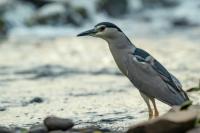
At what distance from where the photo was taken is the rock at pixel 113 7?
24.1 metres

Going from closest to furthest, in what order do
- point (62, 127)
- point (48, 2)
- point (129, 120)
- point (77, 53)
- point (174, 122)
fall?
1. point (174, 122)
2. point (62, 127)
3. point (129, 120)
4. point (77, 53)
5. point (48, 2)

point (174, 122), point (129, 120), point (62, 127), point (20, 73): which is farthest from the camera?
point (20, 73)

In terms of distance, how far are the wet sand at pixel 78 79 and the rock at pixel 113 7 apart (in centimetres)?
517

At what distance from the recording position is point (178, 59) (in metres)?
14.5

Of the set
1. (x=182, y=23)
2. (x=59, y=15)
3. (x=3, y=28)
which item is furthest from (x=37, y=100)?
(x=182, y=23)

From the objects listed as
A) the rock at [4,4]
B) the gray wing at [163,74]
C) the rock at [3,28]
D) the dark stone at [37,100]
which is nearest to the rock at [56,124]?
the gray wing at [163,74]

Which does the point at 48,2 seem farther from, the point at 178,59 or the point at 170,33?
the point at 178,59

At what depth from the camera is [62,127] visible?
700 centimetres

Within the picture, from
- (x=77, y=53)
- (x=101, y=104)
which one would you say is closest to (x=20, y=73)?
(x=77, y=53)

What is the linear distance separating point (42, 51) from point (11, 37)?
Answer: 332 centimetres

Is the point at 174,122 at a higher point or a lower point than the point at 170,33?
higher

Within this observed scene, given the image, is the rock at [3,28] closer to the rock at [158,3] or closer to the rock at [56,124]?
the rock at [158,3]

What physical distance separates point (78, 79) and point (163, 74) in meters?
5.06

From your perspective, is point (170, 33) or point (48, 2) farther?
point (48, 2)
